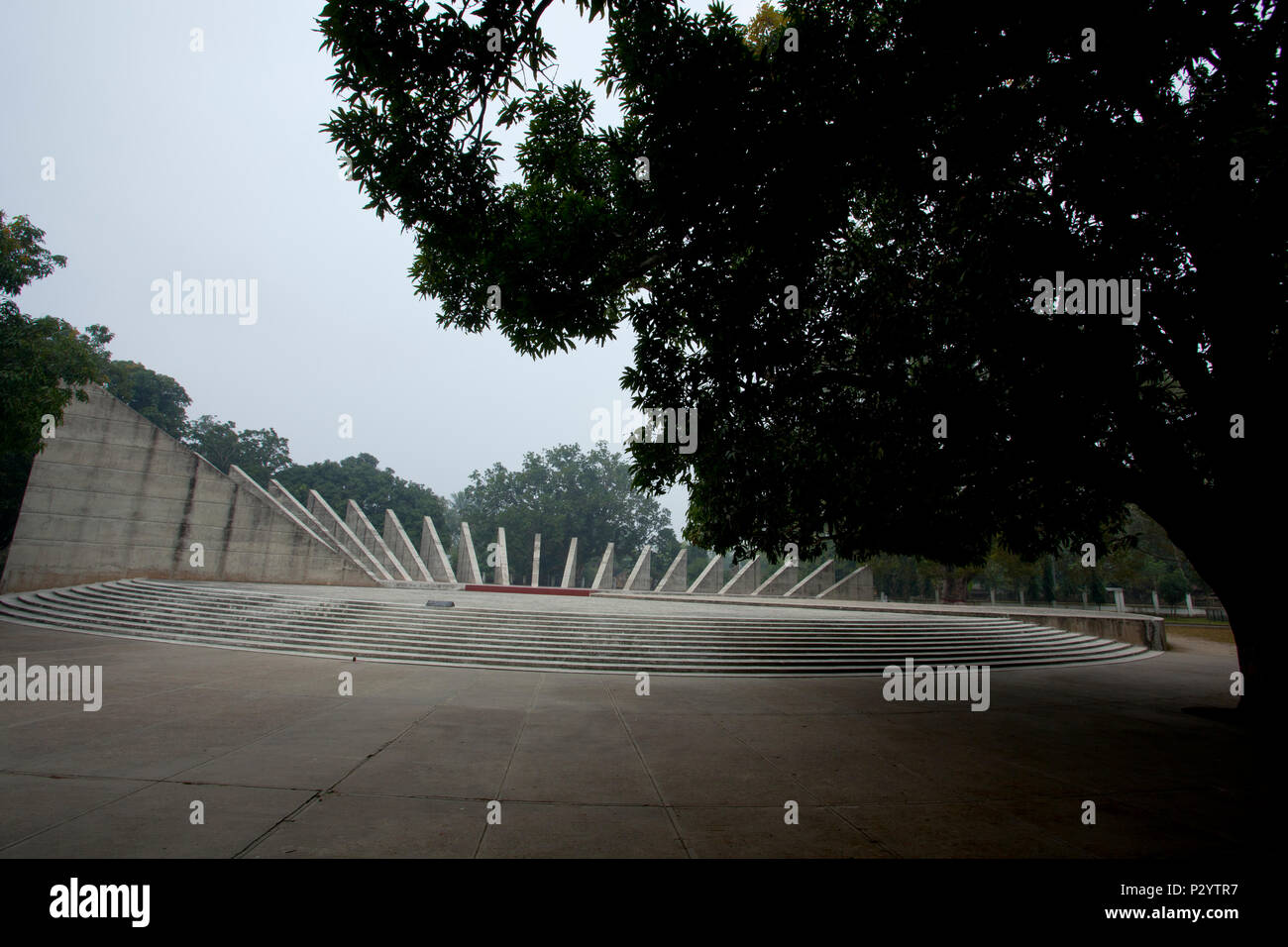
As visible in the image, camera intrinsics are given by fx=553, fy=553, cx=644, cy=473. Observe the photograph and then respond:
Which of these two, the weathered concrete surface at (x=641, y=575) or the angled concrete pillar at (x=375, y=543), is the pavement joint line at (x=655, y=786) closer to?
the angled concrete pillar at (x=375, y=543)

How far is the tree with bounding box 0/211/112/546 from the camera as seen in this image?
1487 cm

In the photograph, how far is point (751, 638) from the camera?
1327cm

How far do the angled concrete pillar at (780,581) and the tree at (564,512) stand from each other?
29714 mm

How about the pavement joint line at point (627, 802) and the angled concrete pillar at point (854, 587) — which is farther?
the angled concrete pillar at point (854, 587)

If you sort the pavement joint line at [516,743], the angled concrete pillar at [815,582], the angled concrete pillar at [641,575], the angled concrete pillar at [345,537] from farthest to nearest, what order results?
the angled concrete pillar at [815,582], the angled concrete pillar at [641,575], the angled concrete pillar at [345,537], the pavement joint line at [516,743]

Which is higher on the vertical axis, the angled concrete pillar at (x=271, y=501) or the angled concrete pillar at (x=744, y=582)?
the angled concrete pillar at (x=271, y=501)

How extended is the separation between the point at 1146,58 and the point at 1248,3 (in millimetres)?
1333

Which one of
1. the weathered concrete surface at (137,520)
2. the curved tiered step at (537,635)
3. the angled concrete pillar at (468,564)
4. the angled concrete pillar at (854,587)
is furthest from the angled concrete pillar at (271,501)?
the angled concrete pillar at (854,587)

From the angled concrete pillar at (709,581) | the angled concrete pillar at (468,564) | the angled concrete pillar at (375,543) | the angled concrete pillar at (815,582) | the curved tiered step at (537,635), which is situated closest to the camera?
the curved tiered step at (537,635)

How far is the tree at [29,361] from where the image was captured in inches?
585

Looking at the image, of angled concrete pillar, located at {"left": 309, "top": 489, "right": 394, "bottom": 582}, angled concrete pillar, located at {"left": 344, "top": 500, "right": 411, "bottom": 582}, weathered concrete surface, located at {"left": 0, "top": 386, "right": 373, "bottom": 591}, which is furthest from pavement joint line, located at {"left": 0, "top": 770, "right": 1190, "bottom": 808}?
angled concrete pillar, located at {"left": 344, "top": 500, "right": 411, "bottom": 582}

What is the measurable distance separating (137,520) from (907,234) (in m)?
28.0

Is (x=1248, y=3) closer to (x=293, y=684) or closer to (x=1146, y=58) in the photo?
(x=1146, y=58)
